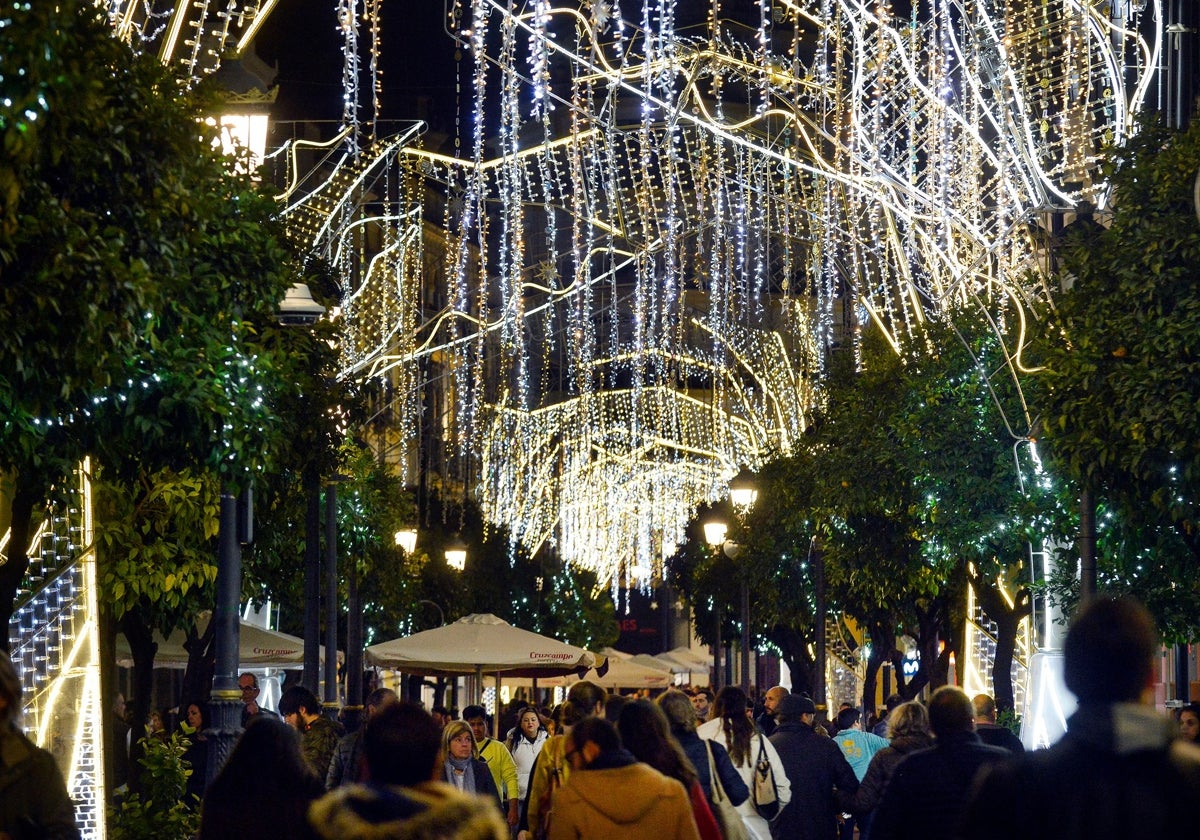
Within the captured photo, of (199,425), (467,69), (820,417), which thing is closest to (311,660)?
(199,425)

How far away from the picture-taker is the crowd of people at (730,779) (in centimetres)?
450

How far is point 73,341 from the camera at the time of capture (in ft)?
32.0

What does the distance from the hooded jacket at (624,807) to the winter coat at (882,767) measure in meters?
3.85

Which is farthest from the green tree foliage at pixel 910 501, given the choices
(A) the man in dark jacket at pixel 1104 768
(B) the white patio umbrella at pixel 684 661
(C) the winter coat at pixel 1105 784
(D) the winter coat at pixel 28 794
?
(B) the white patio umbrella at pixel 684 661

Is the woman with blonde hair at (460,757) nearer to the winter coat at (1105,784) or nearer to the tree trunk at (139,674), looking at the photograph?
the winter coat at (1105,784)

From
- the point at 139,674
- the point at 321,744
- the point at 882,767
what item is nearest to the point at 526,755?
the point at 321,744

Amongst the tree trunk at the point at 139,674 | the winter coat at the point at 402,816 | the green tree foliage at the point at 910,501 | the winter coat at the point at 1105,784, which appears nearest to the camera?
the winter coat at the point at 1105,784

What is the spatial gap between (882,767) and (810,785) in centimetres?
133

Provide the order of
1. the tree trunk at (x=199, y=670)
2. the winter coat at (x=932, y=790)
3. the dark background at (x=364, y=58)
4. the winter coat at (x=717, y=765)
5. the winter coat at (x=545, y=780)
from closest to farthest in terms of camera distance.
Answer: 1. the winter coat at (x=932, y=790)
2. the winter coat at (x=717, y=765)
3. the winter coat at (x=545, y=780)
4. the tree trunk at (x=199, y=670)
5. the dark background at (x=364, y=58)

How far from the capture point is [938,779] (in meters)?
6.92

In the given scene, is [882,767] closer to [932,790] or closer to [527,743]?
[932,790]

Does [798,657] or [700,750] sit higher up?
[798,657]

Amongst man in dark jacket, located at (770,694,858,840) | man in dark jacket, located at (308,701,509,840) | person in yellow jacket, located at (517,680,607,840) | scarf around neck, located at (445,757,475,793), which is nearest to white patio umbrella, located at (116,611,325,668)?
scarf around neck, located at (445,757,475,793)

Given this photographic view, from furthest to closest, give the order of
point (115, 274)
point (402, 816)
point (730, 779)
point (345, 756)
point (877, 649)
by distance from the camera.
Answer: point (877, 649) < point (345, 756) < point (730, 779) < point (115, 274) < point (402, 816)
